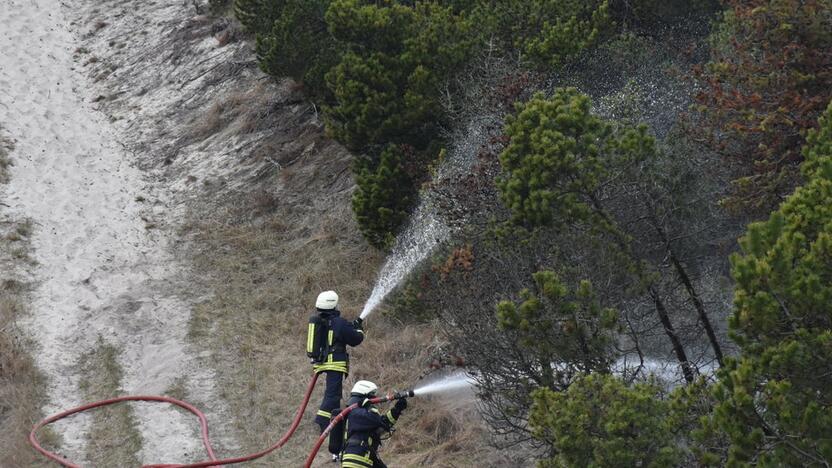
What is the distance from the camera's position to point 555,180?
1034 cm

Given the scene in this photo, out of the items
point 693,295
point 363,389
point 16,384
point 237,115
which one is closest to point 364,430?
point 363,389

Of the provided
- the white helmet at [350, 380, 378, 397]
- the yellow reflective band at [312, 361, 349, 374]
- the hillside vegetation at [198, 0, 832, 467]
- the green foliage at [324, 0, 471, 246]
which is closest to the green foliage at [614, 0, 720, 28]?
the hillside vegetation at [198, 0, 832, 467]

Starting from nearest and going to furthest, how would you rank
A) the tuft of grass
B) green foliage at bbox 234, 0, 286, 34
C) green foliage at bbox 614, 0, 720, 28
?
the tuft of grass, green foliage at bbox 614, 0, 720, 28, green foliage at bbox 234, 0, 286, 34

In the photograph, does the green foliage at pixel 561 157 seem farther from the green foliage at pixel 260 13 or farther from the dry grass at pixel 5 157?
the dry grass at pixel 5 157

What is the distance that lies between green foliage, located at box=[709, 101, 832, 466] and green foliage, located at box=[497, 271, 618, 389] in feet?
7.48

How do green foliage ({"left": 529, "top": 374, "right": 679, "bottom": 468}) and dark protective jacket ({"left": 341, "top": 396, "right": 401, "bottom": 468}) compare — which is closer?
green foliage ({"left": 529, "top": 374, "right": 679, "bottom": 468})

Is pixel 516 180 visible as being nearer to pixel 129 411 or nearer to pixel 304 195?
pixel 129 411

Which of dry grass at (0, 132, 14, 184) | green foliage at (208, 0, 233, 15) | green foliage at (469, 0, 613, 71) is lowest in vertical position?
green foliage at (469, 0, 613, 71)

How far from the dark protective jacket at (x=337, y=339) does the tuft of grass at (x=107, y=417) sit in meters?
2.70

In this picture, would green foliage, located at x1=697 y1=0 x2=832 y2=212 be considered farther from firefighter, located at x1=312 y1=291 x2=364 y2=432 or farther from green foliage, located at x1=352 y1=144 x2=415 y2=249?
green foliage, located at x1=352 y1=144 x2=415 y2=249

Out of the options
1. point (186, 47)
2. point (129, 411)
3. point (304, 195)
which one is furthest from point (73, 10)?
point (129, 411)

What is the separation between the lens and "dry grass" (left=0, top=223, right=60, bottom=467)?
39.5ft

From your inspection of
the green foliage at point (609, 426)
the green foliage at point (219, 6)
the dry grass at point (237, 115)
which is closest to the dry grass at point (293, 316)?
the dry grass at point (237, 115)

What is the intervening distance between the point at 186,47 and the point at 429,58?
12.0m
